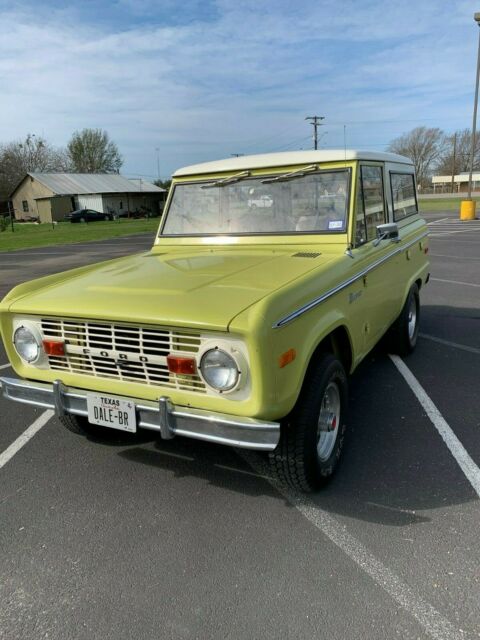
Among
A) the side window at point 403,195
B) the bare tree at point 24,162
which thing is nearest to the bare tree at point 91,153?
the bare tree at point 24,162

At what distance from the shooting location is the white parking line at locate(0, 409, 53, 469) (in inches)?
141

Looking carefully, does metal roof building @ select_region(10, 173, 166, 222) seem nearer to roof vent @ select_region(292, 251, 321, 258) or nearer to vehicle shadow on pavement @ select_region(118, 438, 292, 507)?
roof vent @ select_region(292, 251, 321, 258)

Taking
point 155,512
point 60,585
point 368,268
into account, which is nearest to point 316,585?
point 155,512

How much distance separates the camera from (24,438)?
3854 millimetres

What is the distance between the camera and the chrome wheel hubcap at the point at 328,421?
3111 mm

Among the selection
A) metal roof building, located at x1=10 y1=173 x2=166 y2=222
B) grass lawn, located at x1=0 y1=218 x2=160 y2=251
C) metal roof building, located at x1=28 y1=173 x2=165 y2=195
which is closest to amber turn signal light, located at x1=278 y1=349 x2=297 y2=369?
grass lawn, located at x1=0 y1=218 x2=160 y2=251

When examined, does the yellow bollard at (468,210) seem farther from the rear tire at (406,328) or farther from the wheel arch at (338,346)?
the wheel arch at (338,346)

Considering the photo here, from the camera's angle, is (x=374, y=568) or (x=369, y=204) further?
(x=369, y=204)

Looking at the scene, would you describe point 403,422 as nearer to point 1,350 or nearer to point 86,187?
point 1,350

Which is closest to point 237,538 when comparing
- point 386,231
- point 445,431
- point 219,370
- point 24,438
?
point 219,370

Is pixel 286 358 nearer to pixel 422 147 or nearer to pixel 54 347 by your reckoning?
pixel 54 347

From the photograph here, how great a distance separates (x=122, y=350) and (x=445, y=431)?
2474mm

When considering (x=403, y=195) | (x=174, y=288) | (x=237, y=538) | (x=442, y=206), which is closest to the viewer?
(x=237, y=538)

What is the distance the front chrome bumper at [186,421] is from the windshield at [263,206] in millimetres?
1855
